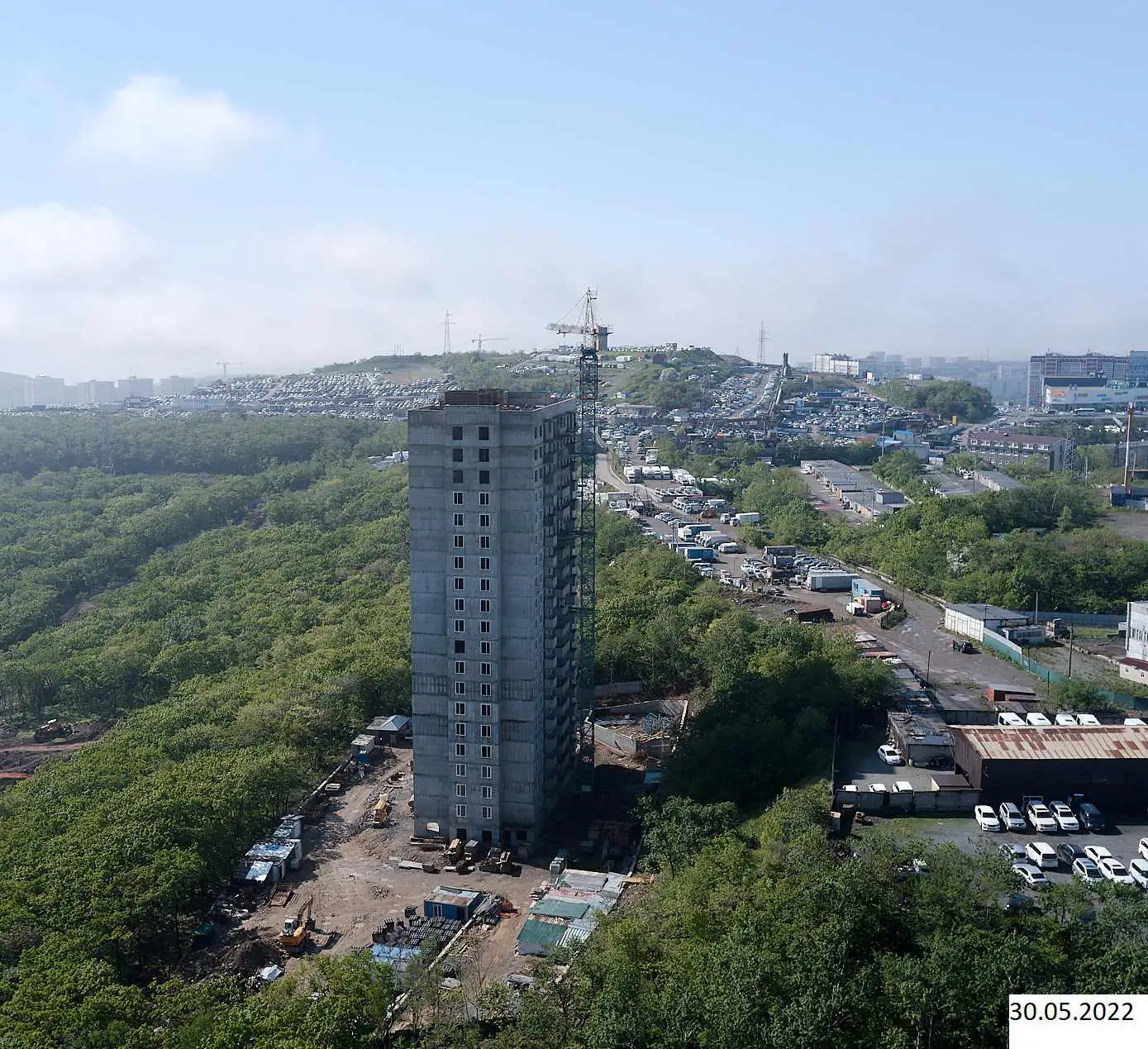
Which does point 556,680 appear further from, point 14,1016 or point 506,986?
point 14,1016

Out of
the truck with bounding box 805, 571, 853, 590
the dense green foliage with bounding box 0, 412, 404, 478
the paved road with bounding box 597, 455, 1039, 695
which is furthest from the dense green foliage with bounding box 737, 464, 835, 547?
the dense green foliage with bounding box 0, 412, 404, 478

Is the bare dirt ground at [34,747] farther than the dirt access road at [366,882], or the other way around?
the bare dirt ground at [34,747]

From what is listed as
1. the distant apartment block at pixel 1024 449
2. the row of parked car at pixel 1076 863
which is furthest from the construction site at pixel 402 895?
the distant apartment block at pixel 1024 449

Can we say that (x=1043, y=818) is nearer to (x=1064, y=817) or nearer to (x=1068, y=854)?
(x=1064, y=817)

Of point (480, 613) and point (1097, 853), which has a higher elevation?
point (480, 613)

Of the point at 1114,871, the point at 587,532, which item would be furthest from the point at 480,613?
the point at 1114,871

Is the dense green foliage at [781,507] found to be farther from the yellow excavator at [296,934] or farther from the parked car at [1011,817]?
the yellow excavator at [296,934]

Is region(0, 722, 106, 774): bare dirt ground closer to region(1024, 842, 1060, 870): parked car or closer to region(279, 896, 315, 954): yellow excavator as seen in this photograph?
region(279, 896, 315, 954): yellow excavator
